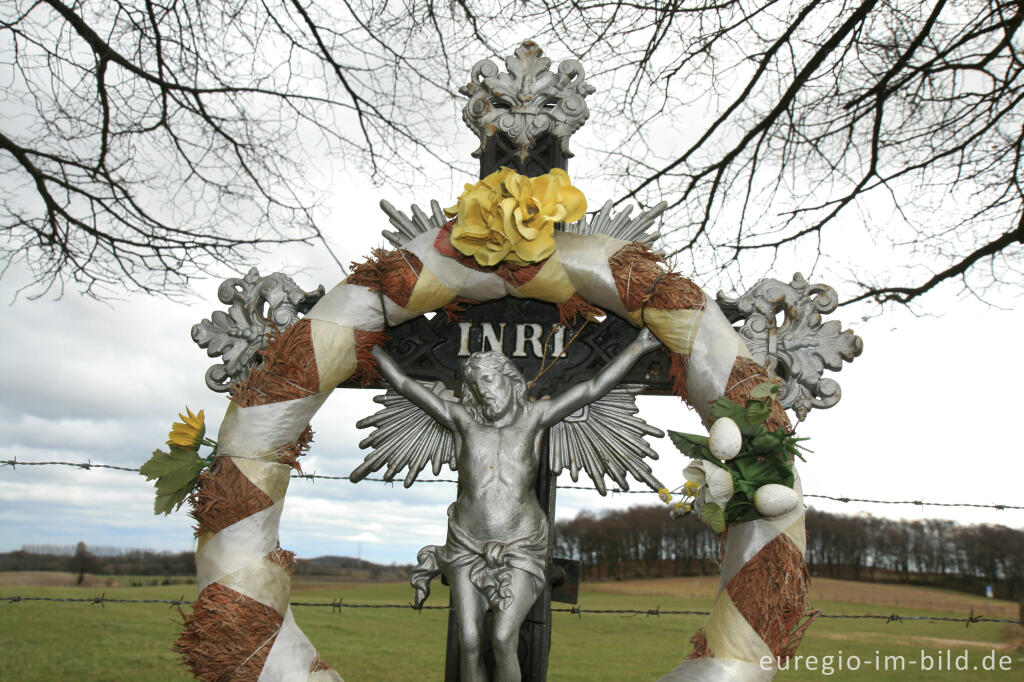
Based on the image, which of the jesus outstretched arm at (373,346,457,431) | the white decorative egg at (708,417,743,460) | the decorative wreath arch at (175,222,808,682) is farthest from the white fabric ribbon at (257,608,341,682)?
the white decorative egg at (708,417,743,460)

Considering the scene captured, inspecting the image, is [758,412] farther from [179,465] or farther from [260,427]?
[179,465]

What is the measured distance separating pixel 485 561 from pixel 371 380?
81 cm

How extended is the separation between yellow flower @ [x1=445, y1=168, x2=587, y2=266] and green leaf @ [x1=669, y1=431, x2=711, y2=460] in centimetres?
77

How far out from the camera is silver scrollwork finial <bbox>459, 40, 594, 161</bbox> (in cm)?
300

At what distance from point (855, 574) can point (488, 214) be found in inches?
214

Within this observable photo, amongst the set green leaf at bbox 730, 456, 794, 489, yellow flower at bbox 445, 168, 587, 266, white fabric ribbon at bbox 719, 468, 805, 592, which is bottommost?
white fabric ribbon at bbox 719, 468, 805, 592

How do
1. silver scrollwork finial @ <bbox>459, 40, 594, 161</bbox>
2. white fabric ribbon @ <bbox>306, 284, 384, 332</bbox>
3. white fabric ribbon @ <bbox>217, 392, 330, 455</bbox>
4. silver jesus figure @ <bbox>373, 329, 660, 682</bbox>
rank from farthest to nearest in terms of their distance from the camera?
1. silver scrollwork finial @ <bbox>459, 40, 594, 161</bbox>
2. white fabric ribbon @ <bbox>306, 284, 384, 332</bbox>
3. white fabric ribbon @ <bbox>217, 392, 330, 455</bbox>
4. silver jesus figure @ <bbox>373, 329, 660, 682</bbox>

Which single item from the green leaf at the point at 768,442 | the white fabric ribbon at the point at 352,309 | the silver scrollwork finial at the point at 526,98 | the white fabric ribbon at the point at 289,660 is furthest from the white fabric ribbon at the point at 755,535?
the silver scrollwork finial at the point at 526,98

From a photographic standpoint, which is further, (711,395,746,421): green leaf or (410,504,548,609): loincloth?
(410,504,548,609): loincloth

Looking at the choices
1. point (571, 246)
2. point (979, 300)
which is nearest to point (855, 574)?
point (979, 300)

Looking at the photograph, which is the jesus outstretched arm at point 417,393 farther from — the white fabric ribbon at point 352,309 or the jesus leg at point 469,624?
the jesus leg at point 469,624

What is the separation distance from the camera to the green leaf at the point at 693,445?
86.0 inches

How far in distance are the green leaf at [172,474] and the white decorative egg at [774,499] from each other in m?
1.72

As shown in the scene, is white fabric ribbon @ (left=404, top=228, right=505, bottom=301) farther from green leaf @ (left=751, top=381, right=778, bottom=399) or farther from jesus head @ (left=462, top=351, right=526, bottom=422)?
green leaf @ (left=751, top=381, right=778, bottom=399)
